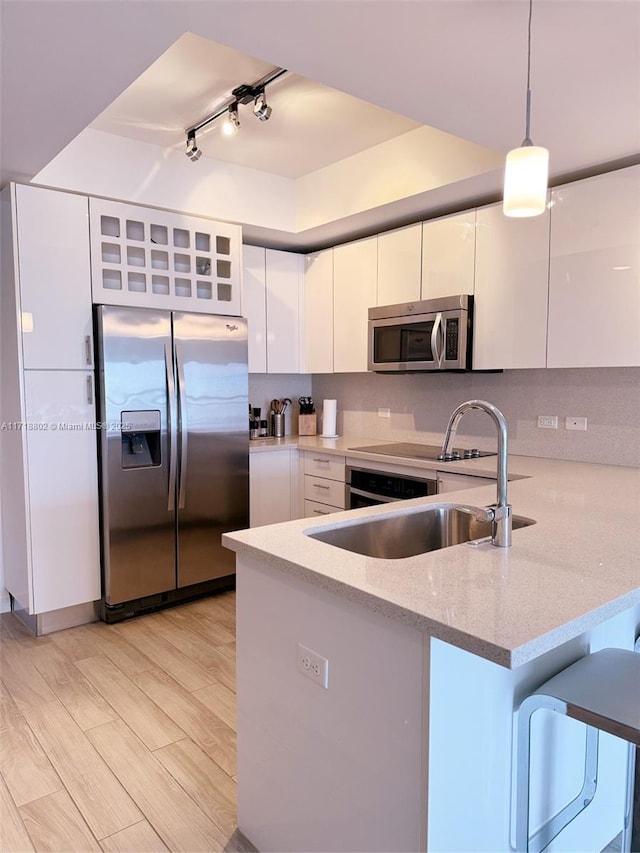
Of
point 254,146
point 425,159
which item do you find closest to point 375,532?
point 425,159

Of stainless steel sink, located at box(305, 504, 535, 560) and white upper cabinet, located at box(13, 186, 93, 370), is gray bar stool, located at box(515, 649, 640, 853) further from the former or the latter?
white upper cabinet, located at box(13, 186, 93, 370)

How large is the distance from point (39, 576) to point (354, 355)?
7.62 ft

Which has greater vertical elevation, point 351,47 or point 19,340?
point 351,47

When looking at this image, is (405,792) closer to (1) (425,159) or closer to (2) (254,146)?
(1) (425,159)

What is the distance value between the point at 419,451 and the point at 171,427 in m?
1.49

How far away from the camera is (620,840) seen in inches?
69.0

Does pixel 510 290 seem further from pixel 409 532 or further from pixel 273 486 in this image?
pixel 273 486

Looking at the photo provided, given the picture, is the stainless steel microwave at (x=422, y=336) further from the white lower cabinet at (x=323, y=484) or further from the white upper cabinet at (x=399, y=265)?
the white lower cabinet at (x=323, y=484)

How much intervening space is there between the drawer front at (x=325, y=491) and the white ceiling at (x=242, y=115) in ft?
6.61

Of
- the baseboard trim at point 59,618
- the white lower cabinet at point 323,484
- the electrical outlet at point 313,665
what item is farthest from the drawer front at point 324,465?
the electrical outlet at point 313,665

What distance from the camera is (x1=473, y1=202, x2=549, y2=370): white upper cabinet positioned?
2877 mm

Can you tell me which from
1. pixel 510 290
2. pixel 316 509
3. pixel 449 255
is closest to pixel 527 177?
pixel 510 290

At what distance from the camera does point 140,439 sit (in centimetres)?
326

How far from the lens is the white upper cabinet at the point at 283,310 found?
417cm
